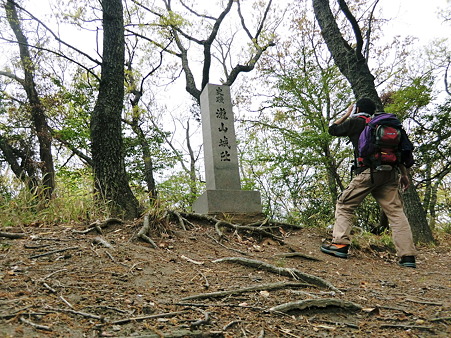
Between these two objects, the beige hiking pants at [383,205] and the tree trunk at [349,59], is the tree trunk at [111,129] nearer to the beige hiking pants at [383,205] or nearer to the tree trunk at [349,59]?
the beige hiking pants at [383,205]

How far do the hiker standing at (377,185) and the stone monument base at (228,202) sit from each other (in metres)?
1.55

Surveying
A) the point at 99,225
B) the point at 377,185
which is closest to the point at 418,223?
the point at 377,185

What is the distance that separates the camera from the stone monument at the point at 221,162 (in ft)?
17.3

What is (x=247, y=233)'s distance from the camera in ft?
15.3

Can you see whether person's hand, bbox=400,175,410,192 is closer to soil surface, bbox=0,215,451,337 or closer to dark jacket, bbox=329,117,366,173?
dark jacket, bbox=329,117,366,173

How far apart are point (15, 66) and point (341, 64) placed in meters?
12.5

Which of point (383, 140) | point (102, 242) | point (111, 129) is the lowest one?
point (102, 242)

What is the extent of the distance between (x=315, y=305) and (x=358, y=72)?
5478 mm

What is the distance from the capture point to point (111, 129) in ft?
16.6

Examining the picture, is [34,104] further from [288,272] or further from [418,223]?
[418,223]

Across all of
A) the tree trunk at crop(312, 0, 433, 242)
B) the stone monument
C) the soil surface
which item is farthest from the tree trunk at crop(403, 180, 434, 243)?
the stone monument

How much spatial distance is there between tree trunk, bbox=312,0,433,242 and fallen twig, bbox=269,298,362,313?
15.3ft

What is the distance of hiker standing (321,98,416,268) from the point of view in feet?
12.5

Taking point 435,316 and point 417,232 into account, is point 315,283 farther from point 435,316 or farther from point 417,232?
point 417,232
